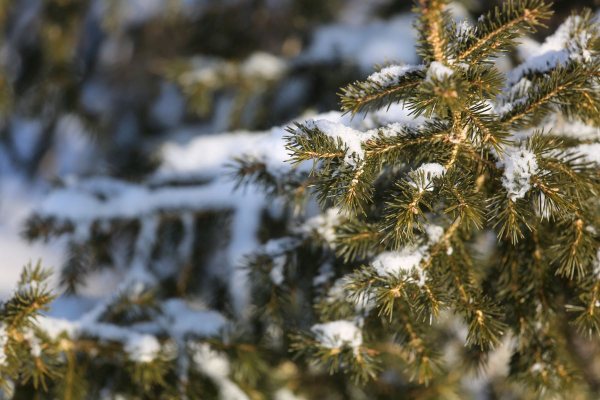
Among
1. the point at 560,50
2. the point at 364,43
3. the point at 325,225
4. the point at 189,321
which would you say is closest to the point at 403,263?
the point at 325,225

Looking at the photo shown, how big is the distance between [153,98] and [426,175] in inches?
95.0

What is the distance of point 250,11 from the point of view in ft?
8.00

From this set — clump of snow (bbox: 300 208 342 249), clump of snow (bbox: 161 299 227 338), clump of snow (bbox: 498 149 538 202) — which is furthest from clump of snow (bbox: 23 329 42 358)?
clump of snow (bbox: 498 149 538 202)

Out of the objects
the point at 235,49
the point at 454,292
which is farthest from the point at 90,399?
the point at 235,49

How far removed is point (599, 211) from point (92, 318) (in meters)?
1.23

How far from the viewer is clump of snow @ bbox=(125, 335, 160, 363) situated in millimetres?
1096

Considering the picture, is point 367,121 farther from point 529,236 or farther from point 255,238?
point 255,238

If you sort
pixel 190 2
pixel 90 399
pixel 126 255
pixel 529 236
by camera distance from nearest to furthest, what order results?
→ pixel 529 236 < pixel 90 399 < pixel 126 255 < pixel 190 2

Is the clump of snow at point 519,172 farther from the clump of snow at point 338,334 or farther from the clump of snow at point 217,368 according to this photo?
the clump of snow at point 217,368

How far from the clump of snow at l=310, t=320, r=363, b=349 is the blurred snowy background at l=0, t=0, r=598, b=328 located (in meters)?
0.41

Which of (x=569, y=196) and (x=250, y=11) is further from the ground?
(x=250, y=11)

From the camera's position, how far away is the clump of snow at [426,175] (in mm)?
767

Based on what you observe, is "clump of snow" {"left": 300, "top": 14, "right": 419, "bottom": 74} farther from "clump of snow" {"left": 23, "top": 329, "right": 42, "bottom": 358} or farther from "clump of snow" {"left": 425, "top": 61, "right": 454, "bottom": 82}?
"clump of snow" {"left": 23, "top": 329, "right": 42, "bottom": 358}

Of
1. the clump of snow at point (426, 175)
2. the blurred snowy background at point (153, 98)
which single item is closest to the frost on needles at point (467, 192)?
the clump of snow at point (426, 175)
